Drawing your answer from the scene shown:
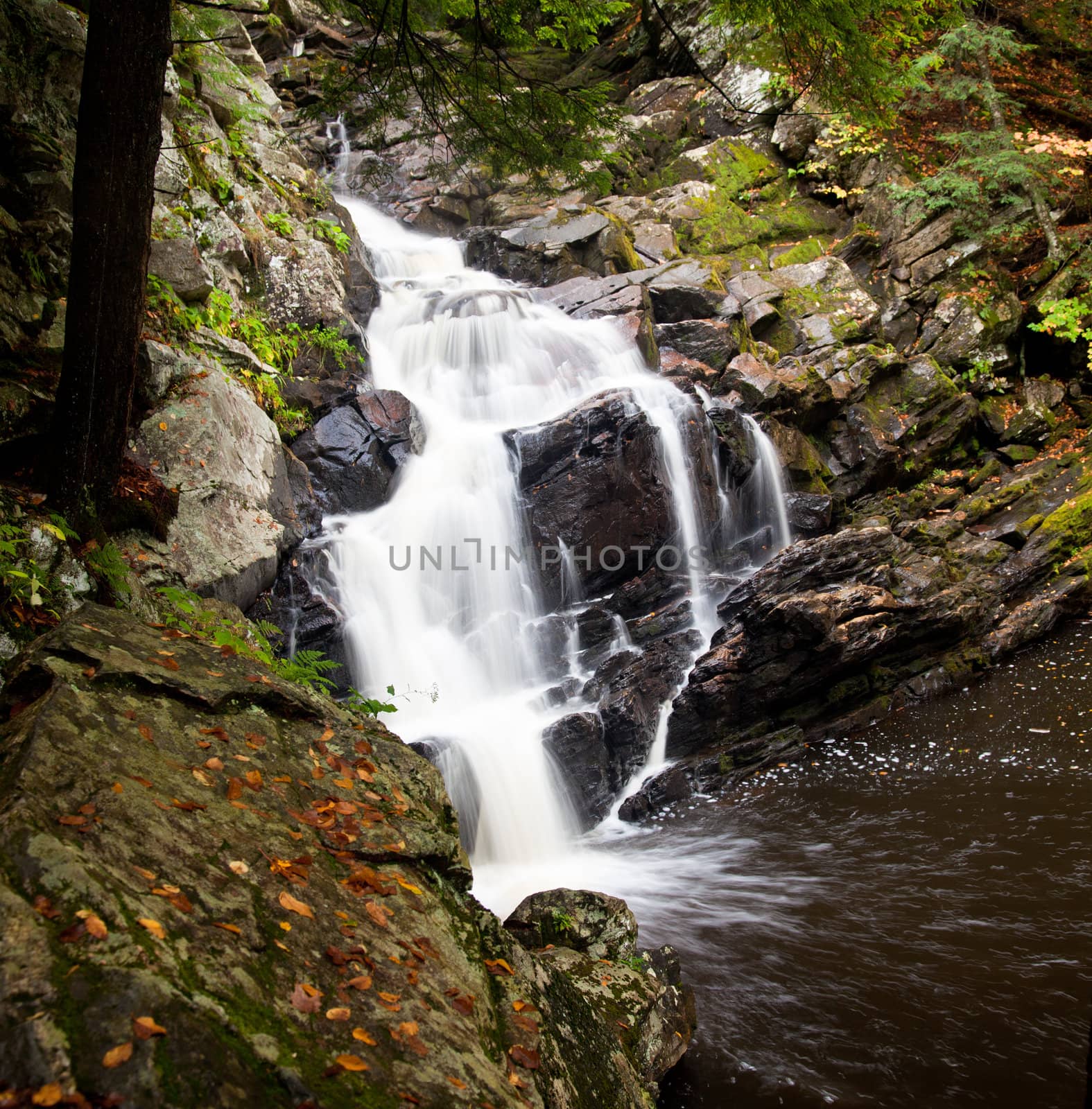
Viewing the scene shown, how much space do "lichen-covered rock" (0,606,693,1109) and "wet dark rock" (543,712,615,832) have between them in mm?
4335

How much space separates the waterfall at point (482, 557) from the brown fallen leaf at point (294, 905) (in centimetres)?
459

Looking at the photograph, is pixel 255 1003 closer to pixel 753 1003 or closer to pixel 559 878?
pixel 753 1003

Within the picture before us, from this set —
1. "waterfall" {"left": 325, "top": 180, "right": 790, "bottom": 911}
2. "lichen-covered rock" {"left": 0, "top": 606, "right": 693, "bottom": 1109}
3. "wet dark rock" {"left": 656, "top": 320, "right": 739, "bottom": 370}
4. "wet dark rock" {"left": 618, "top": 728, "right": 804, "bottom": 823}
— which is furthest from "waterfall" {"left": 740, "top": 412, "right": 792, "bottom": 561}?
"lichen-covered rock" {"left": 0, "top": 606, "right": 693, "bottom": 1109}

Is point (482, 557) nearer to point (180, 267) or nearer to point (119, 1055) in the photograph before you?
point (180, 267)

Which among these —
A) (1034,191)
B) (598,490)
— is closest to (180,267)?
(598,490)

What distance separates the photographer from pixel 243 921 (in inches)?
81.7

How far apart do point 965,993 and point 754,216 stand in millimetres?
16434

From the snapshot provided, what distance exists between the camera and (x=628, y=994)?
365 centimetres

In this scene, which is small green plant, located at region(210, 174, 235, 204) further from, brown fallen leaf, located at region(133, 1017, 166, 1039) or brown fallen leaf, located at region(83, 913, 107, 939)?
brown fallen leaf, located at region(133, 1017, 166, 1039)

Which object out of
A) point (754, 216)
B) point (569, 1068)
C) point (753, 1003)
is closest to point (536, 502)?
point (753, 1003)

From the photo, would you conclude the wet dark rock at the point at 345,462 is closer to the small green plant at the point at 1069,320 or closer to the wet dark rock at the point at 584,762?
the wet dark rock at the point at 584,762

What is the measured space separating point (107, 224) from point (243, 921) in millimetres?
3891

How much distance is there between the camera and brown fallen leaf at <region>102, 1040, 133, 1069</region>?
148cm

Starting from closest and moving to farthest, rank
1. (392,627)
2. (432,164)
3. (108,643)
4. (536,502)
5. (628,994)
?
(108,643), (628,994), (432,164), (392,627), (536,502)
